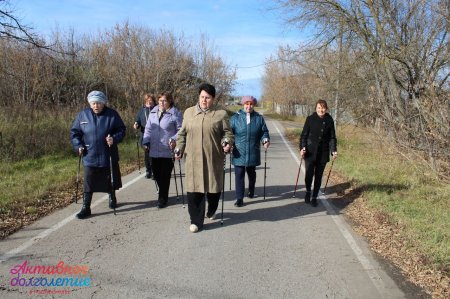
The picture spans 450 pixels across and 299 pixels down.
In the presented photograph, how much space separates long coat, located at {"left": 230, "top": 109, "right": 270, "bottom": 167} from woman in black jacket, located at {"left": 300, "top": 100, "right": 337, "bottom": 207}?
0.81m

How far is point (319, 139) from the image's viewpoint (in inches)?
296

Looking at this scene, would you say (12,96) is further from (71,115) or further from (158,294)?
(158,294)

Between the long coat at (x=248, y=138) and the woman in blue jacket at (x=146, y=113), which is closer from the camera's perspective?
the long coat at (x=248, y=138)

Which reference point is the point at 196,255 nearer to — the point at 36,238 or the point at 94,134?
the point at 36,238

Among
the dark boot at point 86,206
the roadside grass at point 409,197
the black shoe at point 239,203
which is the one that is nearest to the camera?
the roadside grass at point 409,197

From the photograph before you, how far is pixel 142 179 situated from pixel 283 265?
18.9 ft

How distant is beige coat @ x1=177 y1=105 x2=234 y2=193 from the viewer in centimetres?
582

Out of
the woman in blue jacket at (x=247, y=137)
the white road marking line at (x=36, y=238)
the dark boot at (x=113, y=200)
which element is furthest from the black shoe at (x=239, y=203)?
the white road marking line at (x=36, y=238)

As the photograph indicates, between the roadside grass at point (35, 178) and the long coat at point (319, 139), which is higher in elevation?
the long coat at point (319, 139)

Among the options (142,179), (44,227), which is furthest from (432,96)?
(44,227)

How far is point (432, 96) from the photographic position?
340 inches

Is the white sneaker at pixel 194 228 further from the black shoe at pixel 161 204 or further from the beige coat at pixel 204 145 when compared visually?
the black shoe at pixel 161 204

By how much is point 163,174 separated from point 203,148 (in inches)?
66.9

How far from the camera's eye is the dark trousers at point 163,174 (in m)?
7.27
